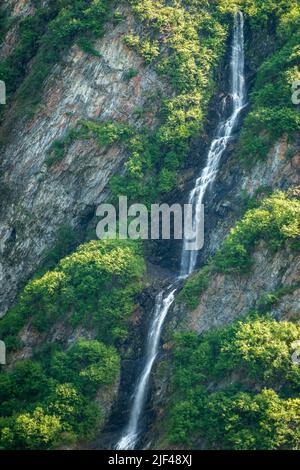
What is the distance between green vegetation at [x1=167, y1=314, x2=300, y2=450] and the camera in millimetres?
25859

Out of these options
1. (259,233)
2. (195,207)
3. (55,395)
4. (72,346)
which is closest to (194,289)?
(259,233)

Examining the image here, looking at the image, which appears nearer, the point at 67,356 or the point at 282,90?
the point at 67,356

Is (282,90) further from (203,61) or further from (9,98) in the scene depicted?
(9,98)

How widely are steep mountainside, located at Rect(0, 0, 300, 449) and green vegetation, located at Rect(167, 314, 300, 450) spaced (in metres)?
0.06

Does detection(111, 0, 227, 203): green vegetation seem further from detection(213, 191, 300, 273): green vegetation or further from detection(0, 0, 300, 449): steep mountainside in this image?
detection(213, 191, 300, 273): green vegetation

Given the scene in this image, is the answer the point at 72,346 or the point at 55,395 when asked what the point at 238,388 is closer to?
the point at 55,395

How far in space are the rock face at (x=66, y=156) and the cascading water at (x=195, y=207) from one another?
3726 mm

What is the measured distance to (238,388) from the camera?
27.6 metres

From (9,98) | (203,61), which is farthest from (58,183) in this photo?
(203,61)

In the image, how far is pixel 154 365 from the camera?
3047cm

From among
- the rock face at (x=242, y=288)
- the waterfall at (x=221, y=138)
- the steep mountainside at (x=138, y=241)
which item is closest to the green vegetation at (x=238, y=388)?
the steep mountainside at (x=138, y=241)

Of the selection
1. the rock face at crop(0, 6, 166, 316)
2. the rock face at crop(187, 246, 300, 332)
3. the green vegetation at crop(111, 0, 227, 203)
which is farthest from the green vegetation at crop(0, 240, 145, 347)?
the green vegetation at crop(111, 0, 227, 203)

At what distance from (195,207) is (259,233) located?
5339 millimetres
